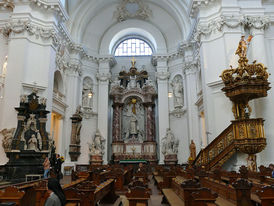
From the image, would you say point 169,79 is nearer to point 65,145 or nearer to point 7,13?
point 65,145

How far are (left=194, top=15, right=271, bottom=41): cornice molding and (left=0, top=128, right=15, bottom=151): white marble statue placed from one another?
1095 cm

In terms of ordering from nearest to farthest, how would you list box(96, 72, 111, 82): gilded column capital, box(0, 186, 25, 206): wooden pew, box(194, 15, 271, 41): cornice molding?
box(0, 186, 25, 206): wooden pew < box(194, 15, 271, 41): cornice molding < box(96, 72, 111, 82): gilded column capital

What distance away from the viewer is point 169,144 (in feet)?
61.5

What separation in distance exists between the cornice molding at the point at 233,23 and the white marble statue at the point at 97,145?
10.9 meters

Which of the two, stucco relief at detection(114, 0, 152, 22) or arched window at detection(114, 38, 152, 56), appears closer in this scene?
stucco relief at detection(114, 0, 152, 22)

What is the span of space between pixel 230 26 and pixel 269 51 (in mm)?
2616

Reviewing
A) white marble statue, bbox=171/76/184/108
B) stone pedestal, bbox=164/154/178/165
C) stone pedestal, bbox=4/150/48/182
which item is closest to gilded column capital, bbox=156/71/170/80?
white marble statue, bbox=171/76/184/108

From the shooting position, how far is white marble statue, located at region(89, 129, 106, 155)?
18.7 m

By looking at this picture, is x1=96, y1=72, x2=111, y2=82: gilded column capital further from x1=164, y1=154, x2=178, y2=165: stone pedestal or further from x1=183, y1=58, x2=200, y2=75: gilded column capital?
x1=164, y1=154, x2=178, y2=165: stone pedestal

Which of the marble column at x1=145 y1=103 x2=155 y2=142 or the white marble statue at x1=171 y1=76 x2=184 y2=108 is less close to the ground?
the white marble statue at x1=171 y1=76 x2=184 y2=108

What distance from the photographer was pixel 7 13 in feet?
46.6

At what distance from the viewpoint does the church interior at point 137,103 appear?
6.44 metres

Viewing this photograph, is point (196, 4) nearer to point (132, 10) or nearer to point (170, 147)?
point (132, 10)

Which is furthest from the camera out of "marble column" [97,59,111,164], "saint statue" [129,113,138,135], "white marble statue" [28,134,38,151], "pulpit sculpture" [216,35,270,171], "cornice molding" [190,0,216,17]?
"saint statue" [129,113,138,135]
